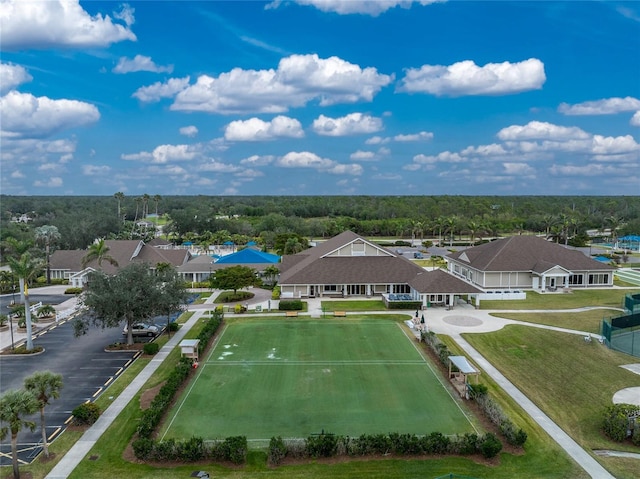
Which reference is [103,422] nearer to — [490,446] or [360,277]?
[490,446]

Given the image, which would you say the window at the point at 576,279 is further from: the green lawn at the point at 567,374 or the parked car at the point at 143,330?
the parked car at the point at 143,330

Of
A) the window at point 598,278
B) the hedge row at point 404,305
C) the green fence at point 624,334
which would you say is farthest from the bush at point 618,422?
the window at point 598,278

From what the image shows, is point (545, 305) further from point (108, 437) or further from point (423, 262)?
point (108, 437)

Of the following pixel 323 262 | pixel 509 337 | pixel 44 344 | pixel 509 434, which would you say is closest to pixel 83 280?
pixel 44 344

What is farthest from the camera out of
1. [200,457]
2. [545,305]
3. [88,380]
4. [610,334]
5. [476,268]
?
[476,268]

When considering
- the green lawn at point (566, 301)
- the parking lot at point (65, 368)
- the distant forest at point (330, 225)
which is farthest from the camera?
the distant forest at point (330, 225)

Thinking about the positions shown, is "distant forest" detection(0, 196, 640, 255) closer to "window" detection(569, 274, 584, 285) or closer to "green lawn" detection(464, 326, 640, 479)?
"window" detection(569, 274, 584, 285)
